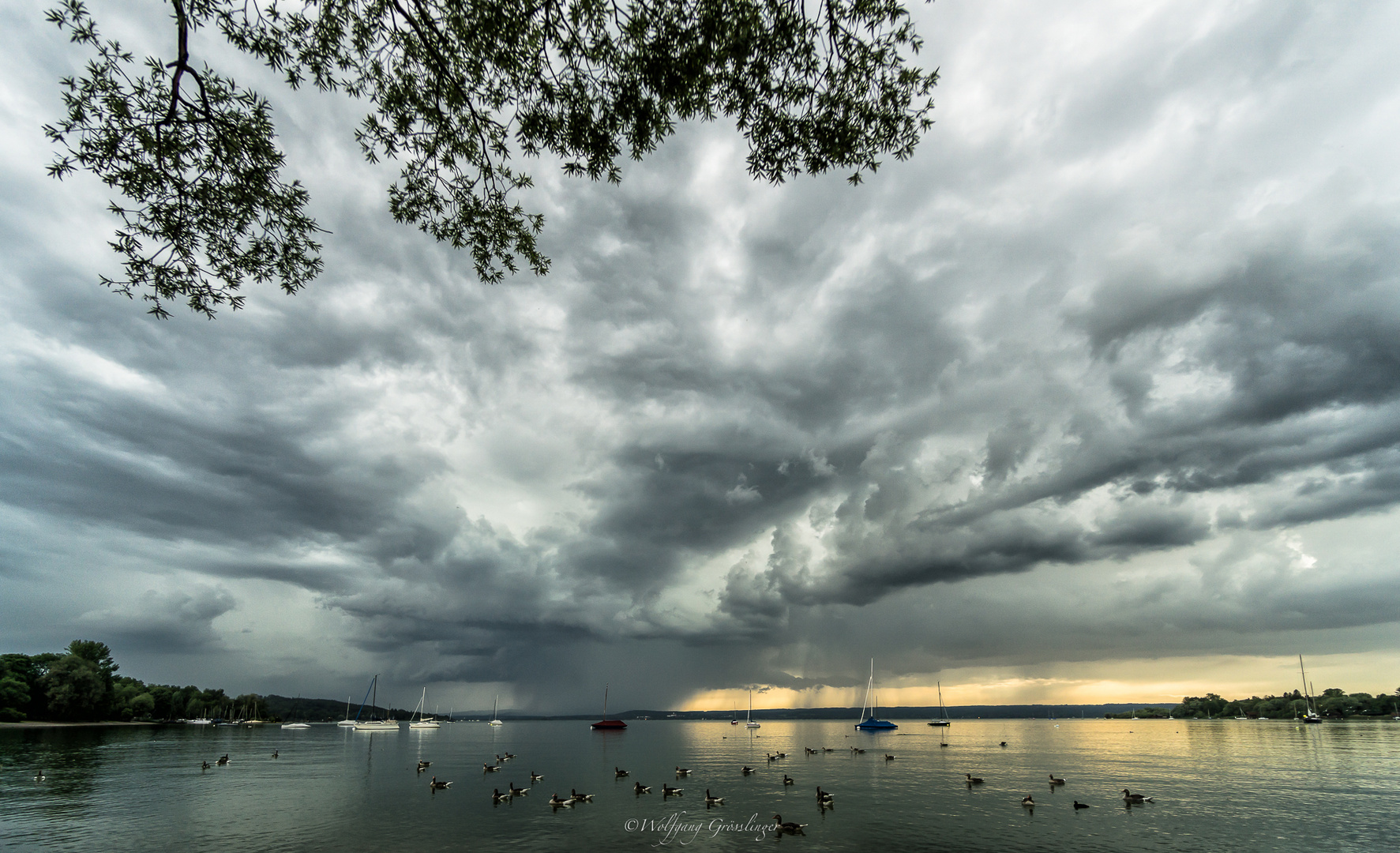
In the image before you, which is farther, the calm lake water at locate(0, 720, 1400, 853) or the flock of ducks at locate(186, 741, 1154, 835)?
the flock of ducks at locate(186, 741, 1154, 835)

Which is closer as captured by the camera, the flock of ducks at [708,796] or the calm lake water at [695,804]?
the calm lake water at [695,804]

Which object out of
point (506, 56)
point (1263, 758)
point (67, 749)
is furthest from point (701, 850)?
point (67, 749)

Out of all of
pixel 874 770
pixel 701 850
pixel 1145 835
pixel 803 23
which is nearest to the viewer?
pixel 803 23

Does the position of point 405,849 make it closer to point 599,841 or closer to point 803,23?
point 599,841

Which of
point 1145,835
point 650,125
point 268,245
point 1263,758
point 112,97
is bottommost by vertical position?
point 1263,758

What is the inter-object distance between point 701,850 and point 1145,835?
3295cm

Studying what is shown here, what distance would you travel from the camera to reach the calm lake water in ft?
132

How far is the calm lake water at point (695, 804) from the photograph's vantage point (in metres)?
40.2

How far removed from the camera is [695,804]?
54312 millimetres

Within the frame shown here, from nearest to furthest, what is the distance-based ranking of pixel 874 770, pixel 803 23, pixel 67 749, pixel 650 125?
pixel 803 23 → pixel 650 125 → pixel 874 770 → pixel 67 749

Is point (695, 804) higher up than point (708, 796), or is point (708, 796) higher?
point (708, 796)

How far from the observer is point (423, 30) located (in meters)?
10.4

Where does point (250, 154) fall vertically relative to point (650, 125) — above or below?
below

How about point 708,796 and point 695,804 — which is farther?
point 695,804
